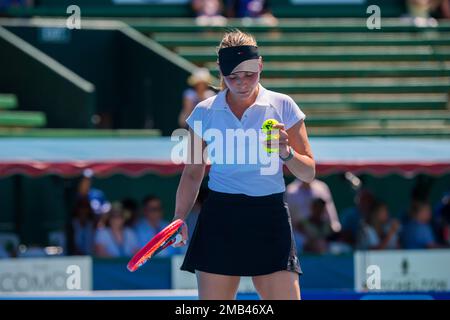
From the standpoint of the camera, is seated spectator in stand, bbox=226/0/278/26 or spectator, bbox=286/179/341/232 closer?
spectator, bbox=286/179/341/232

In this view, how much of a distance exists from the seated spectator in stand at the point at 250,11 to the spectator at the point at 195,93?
6.88ft

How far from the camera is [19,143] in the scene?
11992 mm

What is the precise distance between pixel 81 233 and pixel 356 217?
9.01 feet

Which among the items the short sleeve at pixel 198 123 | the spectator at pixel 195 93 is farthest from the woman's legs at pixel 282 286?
the spectator at pixel 195 93

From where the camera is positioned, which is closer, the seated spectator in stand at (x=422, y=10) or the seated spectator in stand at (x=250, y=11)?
the seated spectator in stand at (x=250, y=11)

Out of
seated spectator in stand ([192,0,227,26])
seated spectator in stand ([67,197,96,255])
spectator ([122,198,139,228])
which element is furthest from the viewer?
seated spectator in stand ([192,0,227,26])

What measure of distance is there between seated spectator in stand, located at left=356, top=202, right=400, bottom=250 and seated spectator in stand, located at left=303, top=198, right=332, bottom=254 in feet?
1.13

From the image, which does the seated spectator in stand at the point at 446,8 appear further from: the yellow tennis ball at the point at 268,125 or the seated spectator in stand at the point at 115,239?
the yellow tennis ball at the point at 268,125

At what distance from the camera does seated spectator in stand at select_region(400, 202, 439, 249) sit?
12.3 metres

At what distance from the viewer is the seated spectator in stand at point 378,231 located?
12203 millimetres

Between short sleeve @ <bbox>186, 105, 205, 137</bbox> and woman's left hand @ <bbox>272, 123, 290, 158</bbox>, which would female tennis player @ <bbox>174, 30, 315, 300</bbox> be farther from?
woman's left hand @ <bbox>272, 123, 290, 158</bbox>

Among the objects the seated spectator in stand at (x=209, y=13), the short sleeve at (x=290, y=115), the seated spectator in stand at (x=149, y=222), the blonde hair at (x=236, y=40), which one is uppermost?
the seated spectator in stand at (x=209, y=13)

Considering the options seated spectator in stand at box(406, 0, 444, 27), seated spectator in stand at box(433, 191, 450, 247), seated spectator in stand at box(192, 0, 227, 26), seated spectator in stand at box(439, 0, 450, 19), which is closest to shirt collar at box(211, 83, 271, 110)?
seated spectator in stand at box(433, 191, 450, 247)

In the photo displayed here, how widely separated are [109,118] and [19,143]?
2.84 m
